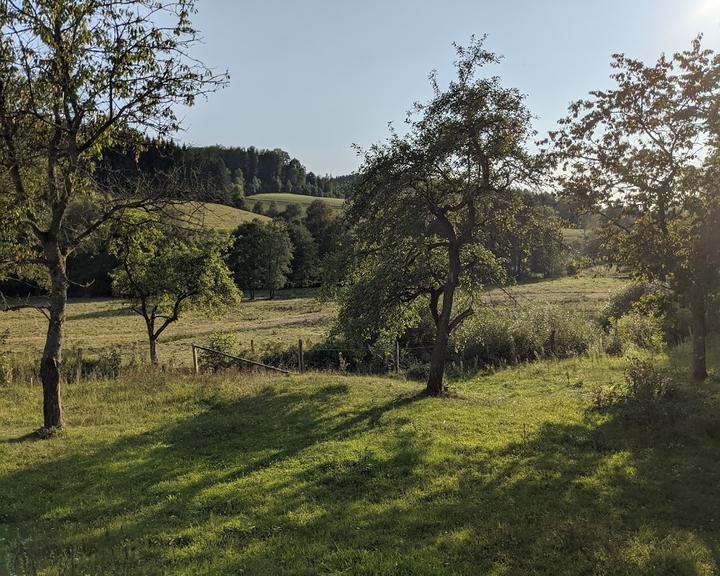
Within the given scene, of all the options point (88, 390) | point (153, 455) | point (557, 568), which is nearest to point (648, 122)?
point (557, 568)

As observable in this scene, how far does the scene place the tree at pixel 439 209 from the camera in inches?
559

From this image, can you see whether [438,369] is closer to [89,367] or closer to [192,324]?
[89,367]

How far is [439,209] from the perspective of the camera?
15555mm

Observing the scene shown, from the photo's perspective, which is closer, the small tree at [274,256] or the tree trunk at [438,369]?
the tree trunk at [438,369]

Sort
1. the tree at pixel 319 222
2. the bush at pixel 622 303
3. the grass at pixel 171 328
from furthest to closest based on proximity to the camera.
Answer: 1. the tree at pixel 319 222
2. the grass at pixel 171 328
3. the bush at pixel 622 303

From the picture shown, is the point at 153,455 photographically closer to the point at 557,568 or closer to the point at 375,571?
the point at 375,571

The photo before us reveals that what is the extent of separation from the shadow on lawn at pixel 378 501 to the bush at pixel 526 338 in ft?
46.0

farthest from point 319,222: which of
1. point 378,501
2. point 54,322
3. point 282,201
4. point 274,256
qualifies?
point 378,501

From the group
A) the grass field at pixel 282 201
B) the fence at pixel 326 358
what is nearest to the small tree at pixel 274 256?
the fence at pixel 326 358

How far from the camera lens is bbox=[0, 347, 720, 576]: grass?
20.0 ft

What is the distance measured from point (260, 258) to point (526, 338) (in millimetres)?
56271

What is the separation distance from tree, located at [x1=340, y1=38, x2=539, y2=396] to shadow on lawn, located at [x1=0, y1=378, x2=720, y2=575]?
16.2 feet

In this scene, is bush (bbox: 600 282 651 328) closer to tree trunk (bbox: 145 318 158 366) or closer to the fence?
the fence

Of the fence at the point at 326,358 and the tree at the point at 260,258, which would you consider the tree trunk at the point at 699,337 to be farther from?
the tree at the point at 260,258
